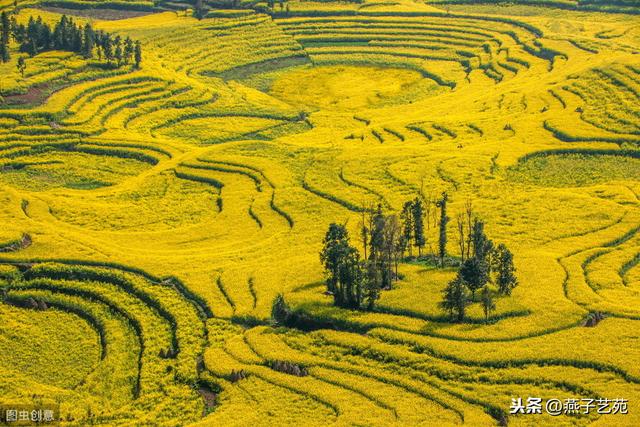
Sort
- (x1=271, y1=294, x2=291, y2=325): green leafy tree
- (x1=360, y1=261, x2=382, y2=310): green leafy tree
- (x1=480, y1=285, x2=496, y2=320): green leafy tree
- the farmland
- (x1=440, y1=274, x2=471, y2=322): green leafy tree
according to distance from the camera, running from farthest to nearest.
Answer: (x1=360, y1=261, x2=382, y2=310): green leafy tree → (x1=271, y1=294, x2=291, y2=325): green leafy tree → (x1=480, y1=285, x2=496, y2=320): green leafy tree → (x1=440, y1=274, x2=471, y2=322): green leafy tree → the farmland

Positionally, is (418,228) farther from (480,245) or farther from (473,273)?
(473,273)

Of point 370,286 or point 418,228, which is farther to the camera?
point 418,228

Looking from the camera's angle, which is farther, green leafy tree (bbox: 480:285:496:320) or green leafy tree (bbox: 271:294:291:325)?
green leafy tree (bbox: 271:294:291:325)

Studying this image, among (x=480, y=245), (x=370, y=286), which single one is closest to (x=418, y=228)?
(x=480, y=245)

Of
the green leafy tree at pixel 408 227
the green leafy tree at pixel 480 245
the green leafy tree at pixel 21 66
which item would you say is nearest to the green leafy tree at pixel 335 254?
the green leafy tree at pixel 408 227

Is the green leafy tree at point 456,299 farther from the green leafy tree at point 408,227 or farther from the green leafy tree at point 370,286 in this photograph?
the green leafy tree at point 408,227

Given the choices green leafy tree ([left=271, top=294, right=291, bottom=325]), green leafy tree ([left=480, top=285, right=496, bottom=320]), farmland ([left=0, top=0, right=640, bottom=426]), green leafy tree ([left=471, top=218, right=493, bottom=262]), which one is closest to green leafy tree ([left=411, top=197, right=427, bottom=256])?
farmland ([left=0, top=0, right=640, bottom=426])

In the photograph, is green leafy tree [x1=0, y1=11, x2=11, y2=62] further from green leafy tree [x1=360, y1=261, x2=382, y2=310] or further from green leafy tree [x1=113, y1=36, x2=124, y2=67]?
green leafy tree [x1=360, y1=261, x2=382, y2=310]
